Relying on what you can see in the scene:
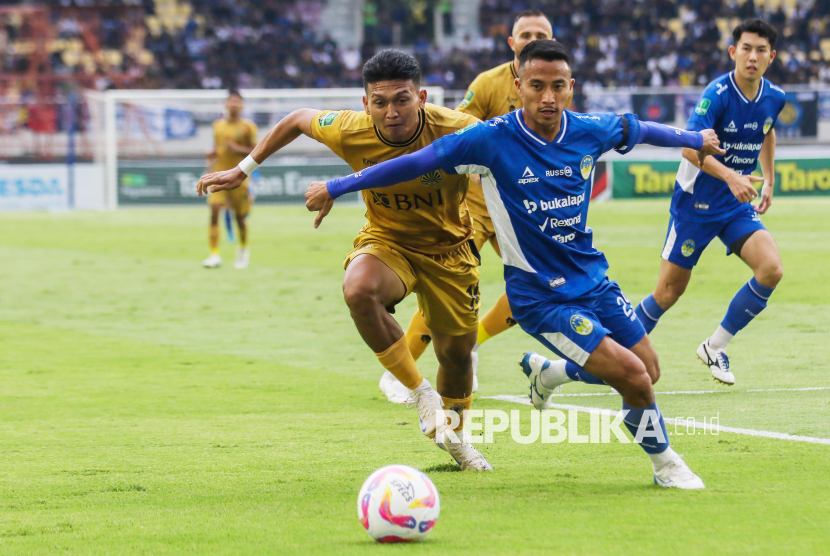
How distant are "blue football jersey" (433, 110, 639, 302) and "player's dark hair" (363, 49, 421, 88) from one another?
1.71 ft

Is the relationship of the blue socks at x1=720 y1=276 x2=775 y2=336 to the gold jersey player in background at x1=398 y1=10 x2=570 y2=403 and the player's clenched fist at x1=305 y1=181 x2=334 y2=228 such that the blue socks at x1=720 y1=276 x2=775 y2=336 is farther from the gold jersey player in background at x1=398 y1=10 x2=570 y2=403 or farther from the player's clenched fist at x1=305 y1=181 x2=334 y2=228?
the player's clenched fist at x1=305 y1=181 x2=334 y2=228

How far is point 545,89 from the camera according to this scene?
458 centimetres

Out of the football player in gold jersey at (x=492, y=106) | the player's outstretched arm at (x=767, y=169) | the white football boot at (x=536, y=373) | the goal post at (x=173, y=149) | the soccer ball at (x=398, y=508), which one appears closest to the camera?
the soccer ball at (x=398, y=508)

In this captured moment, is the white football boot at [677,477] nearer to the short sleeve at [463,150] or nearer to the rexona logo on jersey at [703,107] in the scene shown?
the short sleeve at [463,150]

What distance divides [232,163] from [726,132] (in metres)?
10.7

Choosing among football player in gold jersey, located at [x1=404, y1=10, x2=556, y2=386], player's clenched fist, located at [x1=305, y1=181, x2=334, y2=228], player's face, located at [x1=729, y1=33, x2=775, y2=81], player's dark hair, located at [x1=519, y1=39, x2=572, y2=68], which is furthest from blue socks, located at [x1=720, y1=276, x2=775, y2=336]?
player's clenched fist, located at [x1=305, y1=181, x2=334, y2=228]

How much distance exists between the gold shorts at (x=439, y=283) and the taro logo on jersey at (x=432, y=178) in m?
0.39

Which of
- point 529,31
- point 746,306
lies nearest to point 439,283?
point 529,31

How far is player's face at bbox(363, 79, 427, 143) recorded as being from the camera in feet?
16.4

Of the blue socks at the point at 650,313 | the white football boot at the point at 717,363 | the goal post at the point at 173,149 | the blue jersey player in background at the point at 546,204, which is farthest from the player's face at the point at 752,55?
the goal post at the point at 173,149

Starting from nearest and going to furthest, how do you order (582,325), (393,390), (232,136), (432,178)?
1. (582,325)
2. (432,178)
3. (393,390)
4. (232,136)

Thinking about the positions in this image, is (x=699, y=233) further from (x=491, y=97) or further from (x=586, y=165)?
(x=586, y=165)

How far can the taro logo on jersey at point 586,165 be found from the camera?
4.68 m

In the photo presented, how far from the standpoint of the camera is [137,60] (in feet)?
122
